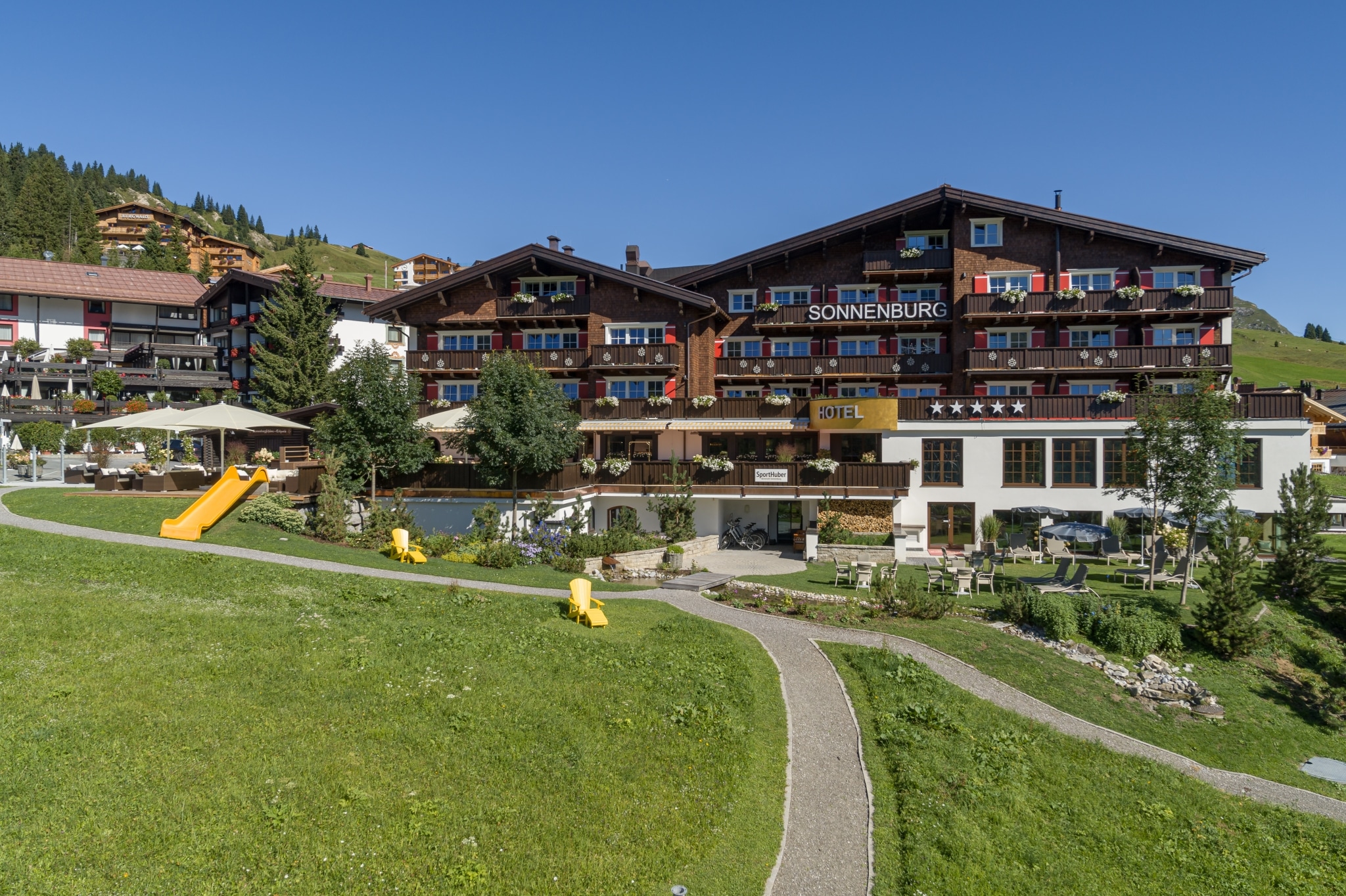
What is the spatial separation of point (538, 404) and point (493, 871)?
62.8ft

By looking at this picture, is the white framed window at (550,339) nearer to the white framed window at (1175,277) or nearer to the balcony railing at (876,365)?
the balcony railing at (876,365)

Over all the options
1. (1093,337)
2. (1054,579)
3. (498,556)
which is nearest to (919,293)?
(1093,337)

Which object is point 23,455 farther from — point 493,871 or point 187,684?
point 493,871

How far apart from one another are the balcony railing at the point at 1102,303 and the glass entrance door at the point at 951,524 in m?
10.0

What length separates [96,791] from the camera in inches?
294

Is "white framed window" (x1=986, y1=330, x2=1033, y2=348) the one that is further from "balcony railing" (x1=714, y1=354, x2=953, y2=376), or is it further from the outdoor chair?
the outdoor chair

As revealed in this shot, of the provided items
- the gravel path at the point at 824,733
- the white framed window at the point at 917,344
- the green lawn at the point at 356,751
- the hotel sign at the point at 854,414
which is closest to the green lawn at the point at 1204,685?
the gravel path at the point at 824,733

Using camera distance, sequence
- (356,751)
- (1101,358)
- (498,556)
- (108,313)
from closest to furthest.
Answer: (356,751), (498,556), (1101,358), (108,313)

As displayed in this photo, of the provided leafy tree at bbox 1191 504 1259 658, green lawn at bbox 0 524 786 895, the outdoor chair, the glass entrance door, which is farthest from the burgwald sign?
green lawn at bbox 0 524 786 895

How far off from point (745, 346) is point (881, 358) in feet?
22.1

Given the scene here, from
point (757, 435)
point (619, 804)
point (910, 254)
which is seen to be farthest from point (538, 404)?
point (910, 254)

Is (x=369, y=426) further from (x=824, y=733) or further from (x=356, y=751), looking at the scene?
(x=824, y=733)

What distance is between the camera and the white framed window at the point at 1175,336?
35.9m

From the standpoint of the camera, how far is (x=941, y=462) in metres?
31.9
